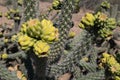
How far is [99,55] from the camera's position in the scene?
190 inches

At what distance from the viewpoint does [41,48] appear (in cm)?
197

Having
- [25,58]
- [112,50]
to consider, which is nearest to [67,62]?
[25,58]

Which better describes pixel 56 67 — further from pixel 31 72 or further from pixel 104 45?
pixel 104 45

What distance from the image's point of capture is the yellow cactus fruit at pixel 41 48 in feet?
6.45

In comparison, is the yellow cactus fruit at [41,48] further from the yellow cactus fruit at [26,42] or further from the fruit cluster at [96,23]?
the fruit cluster at [96,23]

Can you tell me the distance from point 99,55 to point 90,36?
2.07m

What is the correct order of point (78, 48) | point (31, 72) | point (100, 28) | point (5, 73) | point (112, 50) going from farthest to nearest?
point (112, 50)
point (31, 72)
point (78, 48)
point (100, 28)
point (5, 73)

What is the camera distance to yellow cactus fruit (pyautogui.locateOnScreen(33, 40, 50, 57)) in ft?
6.45

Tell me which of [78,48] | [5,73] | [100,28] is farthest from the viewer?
[78,48]

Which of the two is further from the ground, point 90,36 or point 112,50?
point 90,36

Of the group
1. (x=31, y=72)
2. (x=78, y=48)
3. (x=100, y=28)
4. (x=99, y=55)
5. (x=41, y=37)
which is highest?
(x=41, y=37)

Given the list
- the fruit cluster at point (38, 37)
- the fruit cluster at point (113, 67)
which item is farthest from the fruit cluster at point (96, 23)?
the fruit cluster at point (38, 37)

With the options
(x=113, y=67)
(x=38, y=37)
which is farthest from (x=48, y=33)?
(x=113, y=67)

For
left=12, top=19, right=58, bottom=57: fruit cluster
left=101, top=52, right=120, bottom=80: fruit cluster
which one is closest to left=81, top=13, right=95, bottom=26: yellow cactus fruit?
left=101, top=52, right=120, bottom=80: fruit cluster
